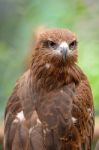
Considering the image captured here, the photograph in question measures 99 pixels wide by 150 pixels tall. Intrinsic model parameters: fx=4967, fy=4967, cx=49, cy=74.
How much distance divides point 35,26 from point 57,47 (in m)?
1.30

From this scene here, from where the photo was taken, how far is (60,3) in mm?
35469

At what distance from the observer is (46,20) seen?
35281 millimetres

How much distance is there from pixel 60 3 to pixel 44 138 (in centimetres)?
186

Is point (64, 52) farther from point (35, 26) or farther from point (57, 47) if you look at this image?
point (35, 26)

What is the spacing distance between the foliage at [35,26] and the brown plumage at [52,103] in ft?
2.58

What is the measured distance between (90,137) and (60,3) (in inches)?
61.2

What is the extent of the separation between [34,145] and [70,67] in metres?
0.66

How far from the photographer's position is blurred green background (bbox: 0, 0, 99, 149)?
3509cm

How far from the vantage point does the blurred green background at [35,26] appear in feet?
115

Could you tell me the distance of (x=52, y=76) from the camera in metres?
34.2

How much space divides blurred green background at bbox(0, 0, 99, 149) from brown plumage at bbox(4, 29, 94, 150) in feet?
2.57

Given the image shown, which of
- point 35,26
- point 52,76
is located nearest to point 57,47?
point 52,76

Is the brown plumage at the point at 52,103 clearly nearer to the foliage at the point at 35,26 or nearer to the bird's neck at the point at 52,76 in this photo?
the bird's neck at the point at 52,76

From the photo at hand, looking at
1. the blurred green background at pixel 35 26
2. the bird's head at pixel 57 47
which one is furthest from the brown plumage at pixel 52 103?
the blurred green background at pixel 35 26
